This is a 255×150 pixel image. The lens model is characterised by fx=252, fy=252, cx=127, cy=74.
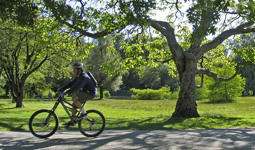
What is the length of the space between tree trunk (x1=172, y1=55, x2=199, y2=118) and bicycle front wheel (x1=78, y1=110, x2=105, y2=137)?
661 centimetres

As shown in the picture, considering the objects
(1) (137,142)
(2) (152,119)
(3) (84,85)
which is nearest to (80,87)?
(3) (84,85)

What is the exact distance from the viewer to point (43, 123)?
22.0 feet

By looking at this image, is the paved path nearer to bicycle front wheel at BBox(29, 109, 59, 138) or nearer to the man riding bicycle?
bicycle front wheel at BBox(29, 109, 59, 138)

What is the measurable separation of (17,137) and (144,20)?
5176 mm

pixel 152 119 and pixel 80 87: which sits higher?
pixel 80 87

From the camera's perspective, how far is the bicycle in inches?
259

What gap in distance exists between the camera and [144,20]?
833 centimetres

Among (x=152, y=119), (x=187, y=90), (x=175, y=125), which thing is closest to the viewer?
(x=175, y=125)

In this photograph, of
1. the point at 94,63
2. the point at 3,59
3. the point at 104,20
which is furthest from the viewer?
the point at 94,63

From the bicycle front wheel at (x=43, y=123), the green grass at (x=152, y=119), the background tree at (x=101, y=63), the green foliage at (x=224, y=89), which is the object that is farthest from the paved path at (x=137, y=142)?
the background tree at (x=101, y=63)

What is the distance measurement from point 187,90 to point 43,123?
7.81 meters

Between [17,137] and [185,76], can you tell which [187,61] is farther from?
[17,137]

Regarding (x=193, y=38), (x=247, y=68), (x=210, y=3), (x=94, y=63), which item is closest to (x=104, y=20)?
(x=193, y=38)

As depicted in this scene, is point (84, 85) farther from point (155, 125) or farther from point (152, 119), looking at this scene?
point (152, 119)
